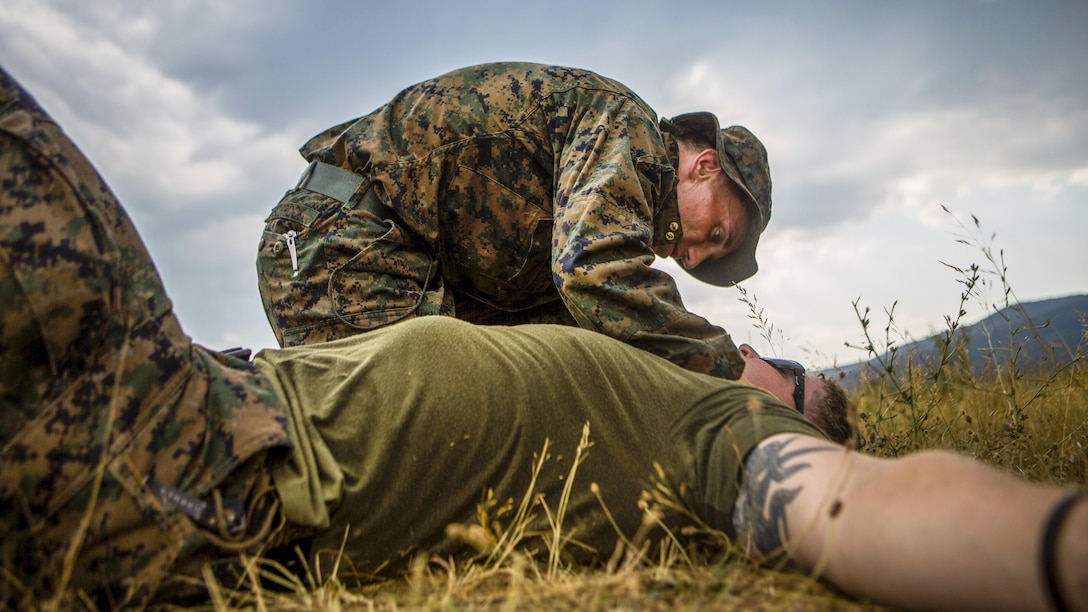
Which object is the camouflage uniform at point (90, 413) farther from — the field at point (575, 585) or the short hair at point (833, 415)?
the short hair at point (833, 415)

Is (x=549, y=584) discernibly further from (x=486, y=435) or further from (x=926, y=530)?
(x=926, y=530)

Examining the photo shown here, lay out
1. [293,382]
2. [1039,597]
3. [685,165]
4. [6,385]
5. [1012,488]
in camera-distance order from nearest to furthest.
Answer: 1. [1039,597]
2. [1012,488]
3. [6,385]
4. [293,382]
5. [685,165]

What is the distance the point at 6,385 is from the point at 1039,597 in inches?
70.5

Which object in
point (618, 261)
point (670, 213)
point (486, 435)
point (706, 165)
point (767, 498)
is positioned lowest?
point (767, 498)

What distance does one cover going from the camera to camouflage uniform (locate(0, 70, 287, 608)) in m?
1.36

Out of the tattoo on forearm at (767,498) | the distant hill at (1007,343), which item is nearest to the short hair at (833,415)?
the distant hill at (1007,343)

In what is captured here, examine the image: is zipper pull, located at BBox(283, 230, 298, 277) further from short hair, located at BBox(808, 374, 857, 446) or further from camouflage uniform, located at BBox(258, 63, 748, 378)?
short hair, located at BBox(808, 374, 857, 446)

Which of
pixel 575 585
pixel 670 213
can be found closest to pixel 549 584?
pixel 575 585

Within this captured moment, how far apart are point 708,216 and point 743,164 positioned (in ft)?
1.09

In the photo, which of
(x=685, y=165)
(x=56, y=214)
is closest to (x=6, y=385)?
(x=56, y=214)

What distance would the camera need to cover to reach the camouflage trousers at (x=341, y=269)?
133 inches

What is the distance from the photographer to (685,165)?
152 inches

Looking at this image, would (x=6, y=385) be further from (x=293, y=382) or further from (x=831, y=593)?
(x=831, y=593)

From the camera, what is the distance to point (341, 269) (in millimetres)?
3383
